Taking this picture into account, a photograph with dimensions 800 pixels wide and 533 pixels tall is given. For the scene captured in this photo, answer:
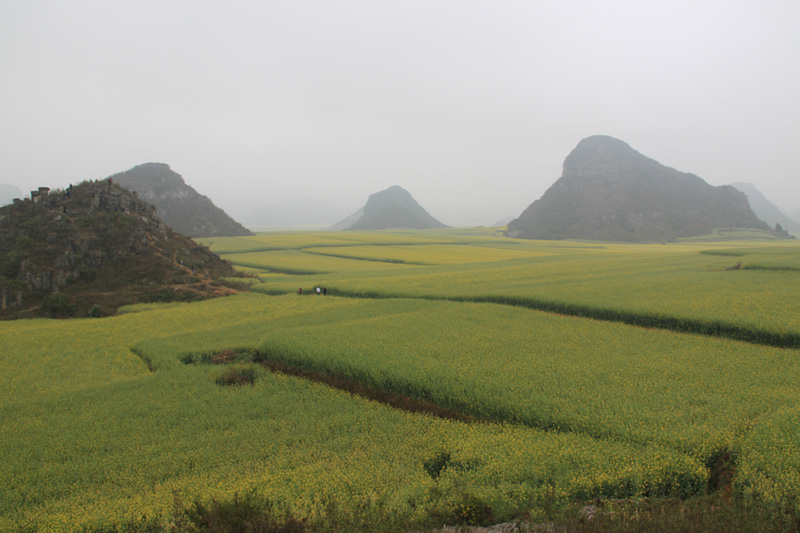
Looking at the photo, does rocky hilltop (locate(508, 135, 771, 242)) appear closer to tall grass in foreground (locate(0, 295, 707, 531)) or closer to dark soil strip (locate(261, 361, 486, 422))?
dark soil strip (locate(261, 361, 486, 422))

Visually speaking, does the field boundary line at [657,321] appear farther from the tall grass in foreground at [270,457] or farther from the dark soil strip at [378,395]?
the dark soil strip at [378,395]

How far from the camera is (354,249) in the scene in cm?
7956

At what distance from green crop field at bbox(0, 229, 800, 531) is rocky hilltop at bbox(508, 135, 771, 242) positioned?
373 ft

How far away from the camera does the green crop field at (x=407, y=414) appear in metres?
8.66

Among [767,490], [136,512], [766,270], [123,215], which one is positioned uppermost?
[123,215]

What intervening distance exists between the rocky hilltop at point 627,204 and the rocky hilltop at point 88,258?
117 meters

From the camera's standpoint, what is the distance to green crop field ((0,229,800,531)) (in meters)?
8.66

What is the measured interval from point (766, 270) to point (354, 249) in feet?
198

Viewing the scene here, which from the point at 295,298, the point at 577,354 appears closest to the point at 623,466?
the point at 577,354

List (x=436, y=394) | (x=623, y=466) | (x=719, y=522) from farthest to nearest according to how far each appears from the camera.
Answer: (x=436, y=394)
(x=623, y=466)
(x=719, y=522)

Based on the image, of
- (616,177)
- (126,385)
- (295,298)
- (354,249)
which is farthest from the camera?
(616,177)

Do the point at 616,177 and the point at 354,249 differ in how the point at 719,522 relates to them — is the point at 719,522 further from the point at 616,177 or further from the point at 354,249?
the point at 616,177

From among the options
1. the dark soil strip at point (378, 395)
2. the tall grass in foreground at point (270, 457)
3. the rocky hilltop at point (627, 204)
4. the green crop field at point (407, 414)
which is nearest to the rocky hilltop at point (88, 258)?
the green crop field at point (407, 414)

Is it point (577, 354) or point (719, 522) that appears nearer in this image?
point (719, 522)
